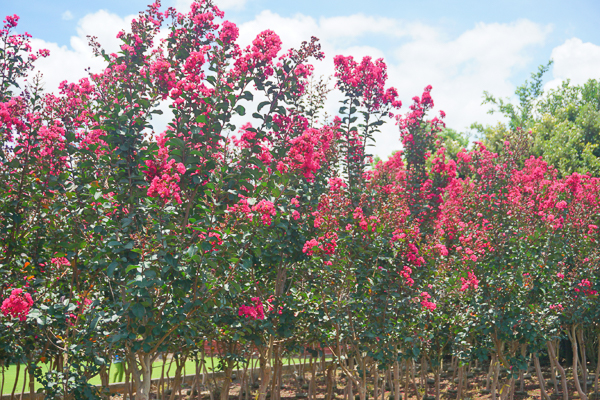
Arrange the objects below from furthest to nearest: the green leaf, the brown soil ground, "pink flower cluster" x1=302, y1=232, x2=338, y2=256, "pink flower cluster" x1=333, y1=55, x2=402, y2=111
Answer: the brown soil ground, "pink flower cluster" x1=333, y1=55, x2=402, y2=111, "pink flower cluster" x1=302, y1=232, x2=338, y2=256, the green leaf

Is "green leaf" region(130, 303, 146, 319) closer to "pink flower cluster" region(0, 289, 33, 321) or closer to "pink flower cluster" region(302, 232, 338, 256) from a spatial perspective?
"pink flower cluster" region(0, 289, 33, 321)

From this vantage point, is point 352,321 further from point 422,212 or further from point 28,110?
point 28,110

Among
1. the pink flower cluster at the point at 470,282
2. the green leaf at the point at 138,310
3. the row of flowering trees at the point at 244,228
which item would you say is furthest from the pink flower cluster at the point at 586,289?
the green leaf at the point at 138,310

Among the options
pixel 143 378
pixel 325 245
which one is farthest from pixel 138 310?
pixel 325 245

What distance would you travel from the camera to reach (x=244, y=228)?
3.75 meters

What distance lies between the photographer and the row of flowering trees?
3779 mm

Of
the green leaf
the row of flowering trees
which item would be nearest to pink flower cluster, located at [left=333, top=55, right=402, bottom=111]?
the row of flowering trees

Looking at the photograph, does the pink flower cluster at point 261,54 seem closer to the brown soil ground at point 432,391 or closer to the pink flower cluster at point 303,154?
the pink flower cluster at point 303,154

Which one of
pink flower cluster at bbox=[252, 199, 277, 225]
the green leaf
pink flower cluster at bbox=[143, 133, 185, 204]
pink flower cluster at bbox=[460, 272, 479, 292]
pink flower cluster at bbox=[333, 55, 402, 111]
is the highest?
pink flower cluster at bbox=[333, 55, 402, 111]

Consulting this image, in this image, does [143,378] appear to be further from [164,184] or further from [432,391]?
[432,391]

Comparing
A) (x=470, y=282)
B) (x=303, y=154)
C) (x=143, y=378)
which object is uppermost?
(x=303, y=154)

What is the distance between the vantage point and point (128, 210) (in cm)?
385

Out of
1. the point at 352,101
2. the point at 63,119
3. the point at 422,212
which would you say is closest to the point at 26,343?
the point at 63,119

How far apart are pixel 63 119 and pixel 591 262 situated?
820cm
